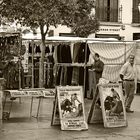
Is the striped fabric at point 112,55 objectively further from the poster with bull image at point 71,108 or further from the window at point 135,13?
the window at point 135,13

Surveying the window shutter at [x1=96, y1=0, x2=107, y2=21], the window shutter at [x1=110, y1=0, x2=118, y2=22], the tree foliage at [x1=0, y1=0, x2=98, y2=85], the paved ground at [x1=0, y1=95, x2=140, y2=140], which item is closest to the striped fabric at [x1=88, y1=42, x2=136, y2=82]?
the tree foliage at [x1=0, y1=0, x2=98, y2=85]

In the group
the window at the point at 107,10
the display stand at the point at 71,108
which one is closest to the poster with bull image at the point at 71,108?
the display stand at the point at 71,108

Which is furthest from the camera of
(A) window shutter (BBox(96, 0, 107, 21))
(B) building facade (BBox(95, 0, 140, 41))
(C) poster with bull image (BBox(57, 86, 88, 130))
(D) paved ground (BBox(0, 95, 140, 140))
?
(B) building facade (BBox(95, 0, 140, 41))

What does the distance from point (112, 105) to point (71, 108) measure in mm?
1028

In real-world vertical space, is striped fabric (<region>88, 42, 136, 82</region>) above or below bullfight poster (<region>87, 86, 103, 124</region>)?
above

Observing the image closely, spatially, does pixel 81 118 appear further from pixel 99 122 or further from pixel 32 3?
pixel 32 3

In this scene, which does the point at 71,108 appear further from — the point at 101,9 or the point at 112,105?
the point at 101,9

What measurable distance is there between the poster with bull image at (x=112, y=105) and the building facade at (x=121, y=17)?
89.4ft

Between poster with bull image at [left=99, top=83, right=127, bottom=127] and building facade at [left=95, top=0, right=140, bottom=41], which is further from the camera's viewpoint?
building facade at [left=95, top=0, right=140, bottom=41]

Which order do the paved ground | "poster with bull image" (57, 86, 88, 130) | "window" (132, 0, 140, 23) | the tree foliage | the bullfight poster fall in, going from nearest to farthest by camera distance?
the paved ground → "poster with bull image" (57, 86, 88, 130) → the bullfight poster → the tree foliage → "window" (132, 0, 140, 23)

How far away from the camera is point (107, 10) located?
127 ft

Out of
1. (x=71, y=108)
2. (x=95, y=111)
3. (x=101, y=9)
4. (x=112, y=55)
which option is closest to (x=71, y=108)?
(x=71, y=108)

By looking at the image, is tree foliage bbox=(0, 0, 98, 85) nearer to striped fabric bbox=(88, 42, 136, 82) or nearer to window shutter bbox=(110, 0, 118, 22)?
striped fabric bbox=(88, 42, 136, 82)

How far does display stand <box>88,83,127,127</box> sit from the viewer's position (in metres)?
11.3
